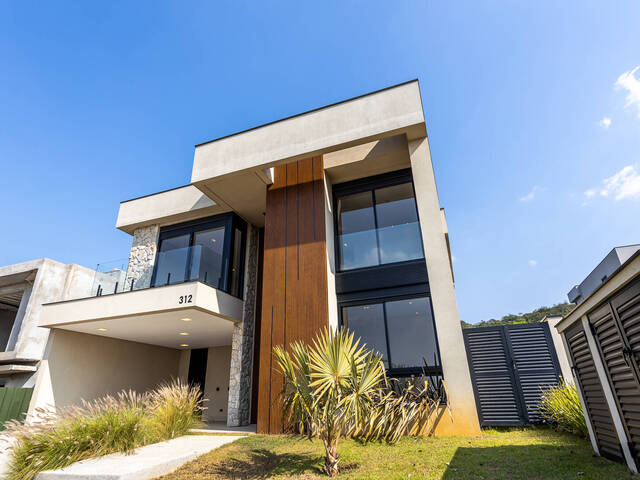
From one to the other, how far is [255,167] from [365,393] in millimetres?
5856

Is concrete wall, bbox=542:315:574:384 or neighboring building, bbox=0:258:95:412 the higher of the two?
neighboring building, bbox=0:258:95:412

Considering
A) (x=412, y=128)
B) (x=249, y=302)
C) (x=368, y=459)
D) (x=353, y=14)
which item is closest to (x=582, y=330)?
(x=368, y=459)

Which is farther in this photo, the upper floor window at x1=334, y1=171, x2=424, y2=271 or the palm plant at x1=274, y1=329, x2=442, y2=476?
the upper floor window at x1=334, y1=171, x2=424, y2=271

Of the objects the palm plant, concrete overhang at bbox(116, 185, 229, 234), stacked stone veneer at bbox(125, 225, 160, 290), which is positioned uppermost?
concrete overhang at bbox(116, 185, 229, 234)

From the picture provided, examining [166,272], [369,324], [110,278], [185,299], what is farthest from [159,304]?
[369,324]

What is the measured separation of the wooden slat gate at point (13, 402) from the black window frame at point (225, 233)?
5.09 metres

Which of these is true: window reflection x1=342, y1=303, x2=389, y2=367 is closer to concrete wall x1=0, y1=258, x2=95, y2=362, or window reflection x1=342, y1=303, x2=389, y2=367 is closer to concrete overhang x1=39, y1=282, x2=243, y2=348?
concrete overhang x1=39, y1=282, x2=243, y2=348

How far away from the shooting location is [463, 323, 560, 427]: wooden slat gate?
616 cm

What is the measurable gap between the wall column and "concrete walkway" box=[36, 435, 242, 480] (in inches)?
168

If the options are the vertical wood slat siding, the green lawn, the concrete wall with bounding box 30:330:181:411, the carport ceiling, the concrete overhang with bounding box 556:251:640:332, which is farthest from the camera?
the concrete wall with bounding box 30:330:181:411

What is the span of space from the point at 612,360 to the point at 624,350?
0.38 metres

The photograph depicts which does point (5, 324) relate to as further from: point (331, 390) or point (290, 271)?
point (331, 390)

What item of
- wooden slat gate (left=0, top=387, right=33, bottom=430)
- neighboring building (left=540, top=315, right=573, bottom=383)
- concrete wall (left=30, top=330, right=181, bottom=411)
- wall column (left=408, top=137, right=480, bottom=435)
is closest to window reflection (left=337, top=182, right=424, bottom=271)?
wall column (left=408, top=137, right=480, bottom=435)

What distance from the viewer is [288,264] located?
759 cm
